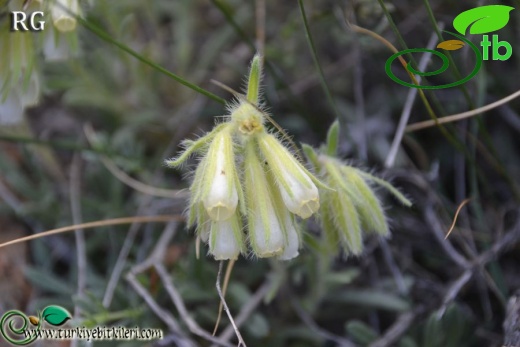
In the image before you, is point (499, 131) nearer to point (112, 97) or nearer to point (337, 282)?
point (337, 282)

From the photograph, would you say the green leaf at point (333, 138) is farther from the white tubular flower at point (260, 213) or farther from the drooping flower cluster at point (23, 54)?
the drooping flower cluster at point (23, 54)

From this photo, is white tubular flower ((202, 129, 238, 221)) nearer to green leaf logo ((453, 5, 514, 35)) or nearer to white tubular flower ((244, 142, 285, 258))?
white tubular flower ((244, 142, 285, 258))

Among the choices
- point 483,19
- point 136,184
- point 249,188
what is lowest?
point 136,184

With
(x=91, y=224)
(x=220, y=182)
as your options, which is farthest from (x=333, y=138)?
(x=91, y=224)

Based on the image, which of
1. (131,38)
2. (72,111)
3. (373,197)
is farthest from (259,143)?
(72,111)

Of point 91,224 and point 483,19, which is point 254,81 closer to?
point 91,224
